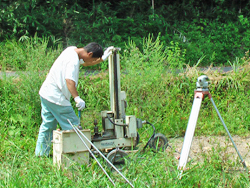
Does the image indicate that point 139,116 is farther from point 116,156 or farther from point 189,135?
point 189,135

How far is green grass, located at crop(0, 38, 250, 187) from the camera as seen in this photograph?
315 centimetres

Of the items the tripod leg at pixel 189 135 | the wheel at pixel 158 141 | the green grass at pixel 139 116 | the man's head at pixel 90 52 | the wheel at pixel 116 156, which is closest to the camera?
the tripod leg at pixel 189 135

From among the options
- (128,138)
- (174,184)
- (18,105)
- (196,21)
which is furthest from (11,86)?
(196,21)

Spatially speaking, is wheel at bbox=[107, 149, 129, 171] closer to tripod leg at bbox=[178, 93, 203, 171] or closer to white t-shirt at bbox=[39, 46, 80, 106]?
white t-shirt at bbox=[39, 46, 80, 106]

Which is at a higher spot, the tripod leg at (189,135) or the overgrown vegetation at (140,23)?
the overgrown vegetation at (140,23)

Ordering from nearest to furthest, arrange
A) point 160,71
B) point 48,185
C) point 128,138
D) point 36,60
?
1. point 48,185
2. point 128,138
3. point 36,60
4. point 160,71

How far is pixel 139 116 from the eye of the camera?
546 cm

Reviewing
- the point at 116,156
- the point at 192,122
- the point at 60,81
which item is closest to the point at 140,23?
the point at 60,81

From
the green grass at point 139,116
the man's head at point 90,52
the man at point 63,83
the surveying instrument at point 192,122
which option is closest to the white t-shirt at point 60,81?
the man at point 63,83

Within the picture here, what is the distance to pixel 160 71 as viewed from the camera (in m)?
5.96

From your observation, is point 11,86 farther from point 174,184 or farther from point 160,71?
point 174,184

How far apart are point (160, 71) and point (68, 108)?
2.53 metres

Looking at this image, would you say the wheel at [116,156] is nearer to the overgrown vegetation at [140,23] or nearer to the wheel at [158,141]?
the wheel at [158,141]

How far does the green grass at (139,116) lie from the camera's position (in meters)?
3.15
